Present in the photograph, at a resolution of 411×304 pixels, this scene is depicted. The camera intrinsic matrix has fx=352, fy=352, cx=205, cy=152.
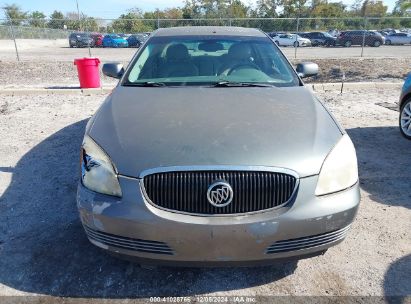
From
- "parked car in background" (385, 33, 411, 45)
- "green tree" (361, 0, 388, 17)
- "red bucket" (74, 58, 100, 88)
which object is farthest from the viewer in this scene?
"green tree" (361, 0, 388, 17)

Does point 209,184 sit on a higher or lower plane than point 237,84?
Answer: lower

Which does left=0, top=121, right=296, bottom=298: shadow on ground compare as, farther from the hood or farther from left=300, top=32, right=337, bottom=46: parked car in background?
left=300, top=32, right=337, bottom=46: parked car in background

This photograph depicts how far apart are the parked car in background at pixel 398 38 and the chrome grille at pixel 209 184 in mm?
37203

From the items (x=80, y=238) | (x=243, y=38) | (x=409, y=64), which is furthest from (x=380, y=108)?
(x=409, y=64)

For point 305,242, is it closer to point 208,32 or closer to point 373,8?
point 208,32

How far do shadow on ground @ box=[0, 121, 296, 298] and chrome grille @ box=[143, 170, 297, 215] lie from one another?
719 millimetres

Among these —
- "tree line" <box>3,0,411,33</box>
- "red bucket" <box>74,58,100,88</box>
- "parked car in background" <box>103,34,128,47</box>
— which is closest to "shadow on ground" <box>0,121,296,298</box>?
"red bucket" <box>74,58,100,88</box>

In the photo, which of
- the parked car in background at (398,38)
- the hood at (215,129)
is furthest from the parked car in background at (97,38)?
the hood at (215,129)

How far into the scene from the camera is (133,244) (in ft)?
7.02

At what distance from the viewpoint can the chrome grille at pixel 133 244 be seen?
2.10m

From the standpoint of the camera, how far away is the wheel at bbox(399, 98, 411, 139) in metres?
5.30

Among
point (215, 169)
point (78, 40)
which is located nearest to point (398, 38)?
point (78, 40)

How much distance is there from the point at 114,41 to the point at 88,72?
25.0 m

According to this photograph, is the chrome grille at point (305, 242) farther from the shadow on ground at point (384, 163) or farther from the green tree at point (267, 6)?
the green tree at point (267, 6)
